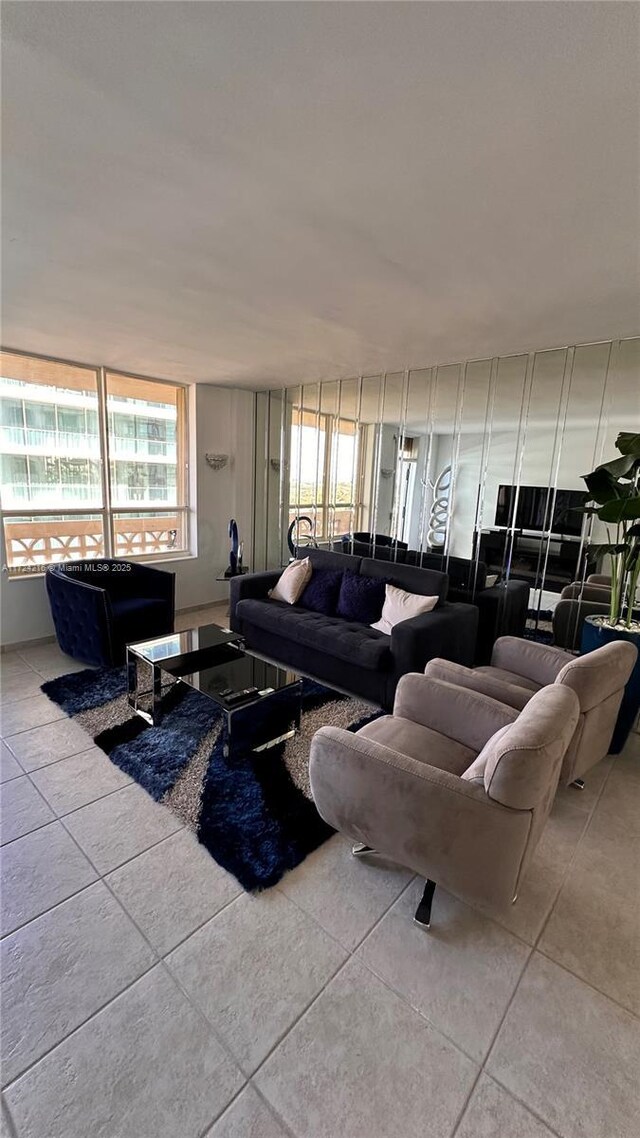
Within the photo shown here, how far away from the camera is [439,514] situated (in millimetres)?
4199

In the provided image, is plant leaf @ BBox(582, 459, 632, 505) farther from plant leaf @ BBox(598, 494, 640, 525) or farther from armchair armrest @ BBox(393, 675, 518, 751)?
armchair armrest @ BBox(393, 675, 518, 751)

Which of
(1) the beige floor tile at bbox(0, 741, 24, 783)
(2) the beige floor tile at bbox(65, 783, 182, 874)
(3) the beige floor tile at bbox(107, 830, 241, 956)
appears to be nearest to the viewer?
(3) the beige floor tile at bbox(107, 830, 241, 956)

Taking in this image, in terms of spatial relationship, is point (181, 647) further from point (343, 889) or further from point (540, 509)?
point (540, 509)

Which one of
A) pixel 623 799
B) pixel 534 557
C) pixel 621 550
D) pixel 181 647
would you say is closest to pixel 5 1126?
pixel 181 647

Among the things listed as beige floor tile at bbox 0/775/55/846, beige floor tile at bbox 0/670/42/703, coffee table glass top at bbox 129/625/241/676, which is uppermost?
coffee table glass top at bbox 129/625/241/676

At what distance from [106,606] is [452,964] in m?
2.94

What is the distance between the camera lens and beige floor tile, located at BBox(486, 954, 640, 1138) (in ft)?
3.76

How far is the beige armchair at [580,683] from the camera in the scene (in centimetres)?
Result: 199

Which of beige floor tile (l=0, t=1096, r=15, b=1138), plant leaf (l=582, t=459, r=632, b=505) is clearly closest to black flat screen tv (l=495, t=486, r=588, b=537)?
plant leaf (l=582, t=459, r=632, b=505)

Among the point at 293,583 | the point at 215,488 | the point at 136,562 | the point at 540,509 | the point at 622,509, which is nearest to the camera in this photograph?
the point at 622,509

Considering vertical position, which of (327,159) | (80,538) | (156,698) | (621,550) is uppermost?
(327,159)

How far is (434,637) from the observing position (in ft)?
9.84

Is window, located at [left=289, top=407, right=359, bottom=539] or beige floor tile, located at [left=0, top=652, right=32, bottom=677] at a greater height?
window, located at [left=289, top=407, right=359, bottom=539]

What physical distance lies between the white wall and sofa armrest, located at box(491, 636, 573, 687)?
3.55 metres
